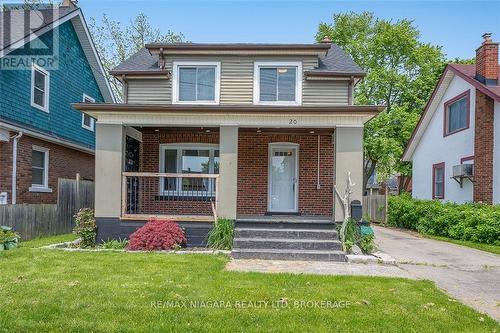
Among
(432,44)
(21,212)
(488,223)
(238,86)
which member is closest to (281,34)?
(238,86)

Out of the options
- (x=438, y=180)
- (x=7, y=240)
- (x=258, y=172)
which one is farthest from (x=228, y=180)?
(x=438, y=180)

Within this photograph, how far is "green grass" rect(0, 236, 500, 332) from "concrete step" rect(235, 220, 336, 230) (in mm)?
2416

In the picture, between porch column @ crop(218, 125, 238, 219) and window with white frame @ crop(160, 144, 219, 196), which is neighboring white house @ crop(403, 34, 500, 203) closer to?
porch column @ crop(218, 125, 238, 219)

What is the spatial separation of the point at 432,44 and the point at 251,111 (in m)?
25.7

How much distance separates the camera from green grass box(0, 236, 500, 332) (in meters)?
4.22

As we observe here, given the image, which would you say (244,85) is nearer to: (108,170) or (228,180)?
(228,180)

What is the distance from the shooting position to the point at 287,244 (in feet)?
28.9

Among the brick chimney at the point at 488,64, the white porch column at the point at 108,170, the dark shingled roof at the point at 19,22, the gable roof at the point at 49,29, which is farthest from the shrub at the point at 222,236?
the brick chimney at the point at 488,64

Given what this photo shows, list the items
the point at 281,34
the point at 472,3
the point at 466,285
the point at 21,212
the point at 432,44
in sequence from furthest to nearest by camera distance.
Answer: the point at 432,44 < the point at 281,34 < the point at 472,3 < the point at 21,212 < the point at 466,285

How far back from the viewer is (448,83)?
16.4 m

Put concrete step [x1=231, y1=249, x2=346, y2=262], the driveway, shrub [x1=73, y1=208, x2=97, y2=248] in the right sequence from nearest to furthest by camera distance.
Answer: the driveway → concrete step [x1=231, y1=249, x2=346, y2=262] → shrub [x1=73, y1=208, x2=97, y2=248]

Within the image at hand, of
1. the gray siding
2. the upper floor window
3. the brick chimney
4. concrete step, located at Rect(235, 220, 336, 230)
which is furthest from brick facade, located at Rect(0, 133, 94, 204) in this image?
the brick chimney

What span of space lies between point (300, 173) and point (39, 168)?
9.06 metres

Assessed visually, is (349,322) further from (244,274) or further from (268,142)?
(268,142)
